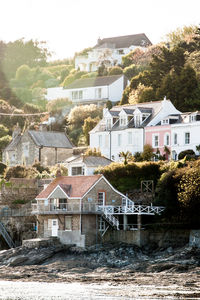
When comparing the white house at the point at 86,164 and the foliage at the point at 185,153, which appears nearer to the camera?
the foliage at the point at 185,153

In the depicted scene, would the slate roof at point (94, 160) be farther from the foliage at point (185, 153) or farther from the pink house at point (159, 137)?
the foliage at point (185, 153)

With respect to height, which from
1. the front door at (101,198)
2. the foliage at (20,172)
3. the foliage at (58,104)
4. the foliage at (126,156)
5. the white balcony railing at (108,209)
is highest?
the foliage at (58,104)

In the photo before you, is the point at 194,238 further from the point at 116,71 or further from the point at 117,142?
the point at 116,71

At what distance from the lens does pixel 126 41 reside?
446 feet

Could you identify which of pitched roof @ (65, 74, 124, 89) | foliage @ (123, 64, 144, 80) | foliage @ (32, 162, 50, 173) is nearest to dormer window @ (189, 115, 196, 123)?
foliage @ (32, 162, 50, 173)

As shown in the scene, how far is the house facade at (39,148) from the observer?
3632 inches

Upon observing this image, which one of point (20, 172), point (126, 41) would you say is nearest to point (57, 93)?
point (126, 41)

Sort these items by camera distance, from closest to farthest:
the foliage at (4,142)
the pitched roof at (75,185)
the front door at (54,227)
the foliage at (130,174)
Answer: the pitched roof at (75,185)
the front door at (54,227)
the foliage at (130,174)
the foliage at (4,142)

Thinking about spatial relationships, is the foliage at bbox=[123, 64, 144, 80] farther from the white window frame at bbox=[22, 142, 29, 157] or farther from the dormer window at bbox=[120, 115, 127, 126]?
the dormer window at bbox=[120, 115, 127, 126]

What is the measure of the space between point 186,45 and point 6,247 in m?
40.5

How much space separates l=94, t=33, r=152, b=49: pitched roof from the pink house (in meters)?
56.4

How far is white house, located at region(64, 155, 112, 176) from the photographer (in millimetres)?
75812

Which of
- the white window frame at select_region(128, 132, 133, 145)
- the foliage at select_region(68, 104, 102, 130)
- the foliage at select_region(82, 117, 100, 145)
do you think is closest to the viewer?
the white window frame at select_region(128, 132, 133, 145)

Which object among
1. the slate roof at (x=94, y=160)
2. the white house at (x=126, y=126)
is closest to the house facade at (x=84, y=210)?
the slate roof at (x=94, y=160)
